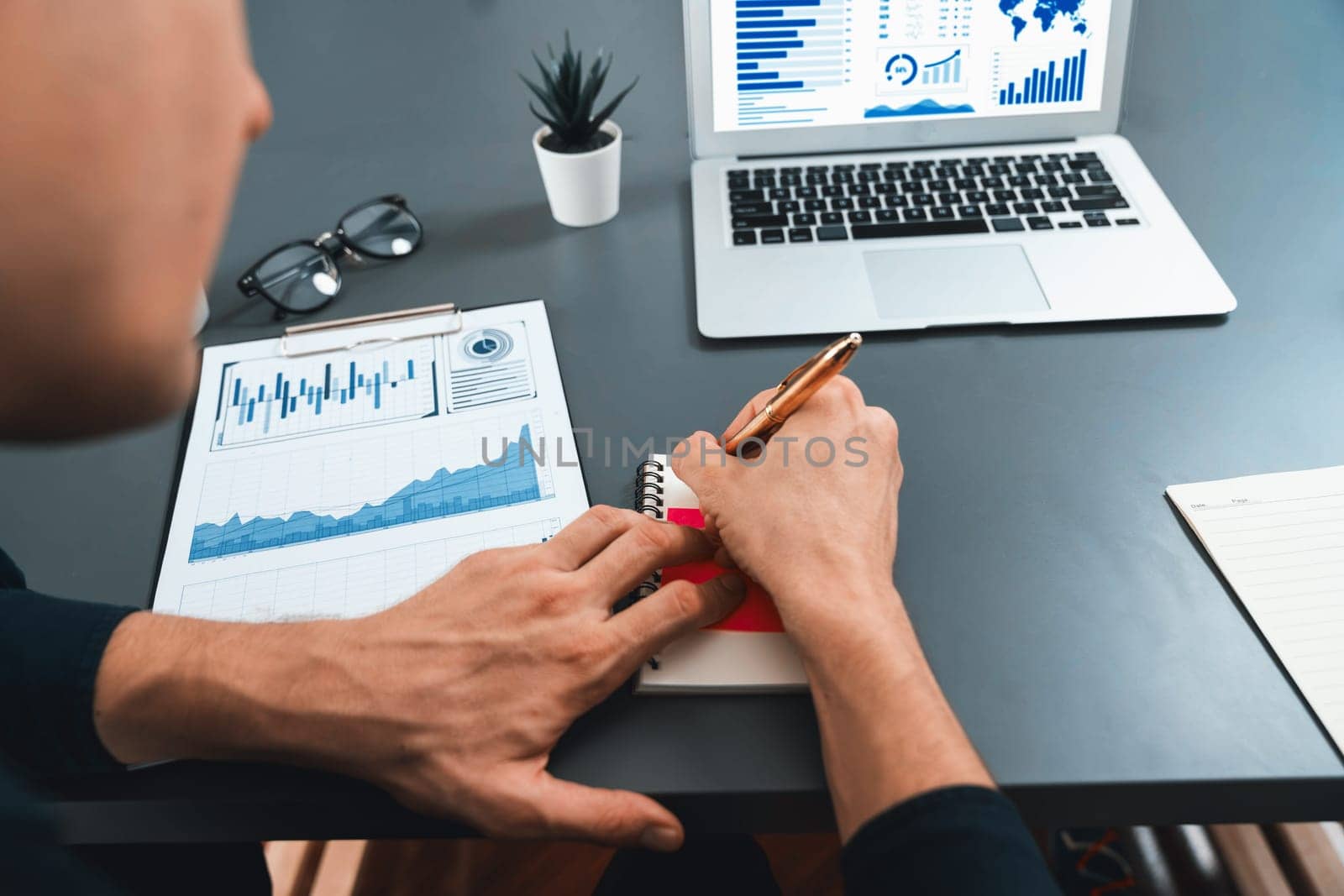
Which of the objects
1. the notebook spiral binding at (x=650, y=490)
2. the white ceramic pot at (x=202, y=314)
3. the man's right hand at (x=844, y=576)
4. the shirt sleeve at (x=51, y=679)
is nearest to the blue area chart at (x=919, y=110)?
the man's right hand at (x=844, y=576)

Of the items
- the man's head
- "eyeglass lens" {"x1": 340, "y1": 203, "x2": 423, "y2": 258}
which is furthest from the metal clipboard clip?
the man's head

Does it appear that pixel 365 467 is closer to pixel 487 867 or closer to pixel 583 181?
pixel 583 181

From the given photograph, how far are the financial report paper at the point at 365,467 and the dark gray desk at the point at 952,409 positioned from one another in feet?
0.12

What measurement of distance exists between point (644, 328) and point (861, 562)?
14.8 inches

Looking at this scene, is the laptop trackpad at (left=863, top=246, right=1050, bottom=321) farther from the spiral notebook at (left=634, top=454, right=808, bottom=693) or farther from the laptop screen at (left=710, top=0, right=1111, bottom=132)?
the spiral notebook at (left=634, top=454, right=808, bottom=693)

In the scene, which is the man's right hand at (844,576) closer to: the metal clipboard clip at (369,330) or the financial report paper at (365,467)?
the financial report paper at (365,467)

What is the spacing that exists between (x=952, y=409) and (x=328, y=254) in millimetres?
659

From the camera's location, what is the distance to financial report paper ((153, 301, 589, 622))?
0.68 metres

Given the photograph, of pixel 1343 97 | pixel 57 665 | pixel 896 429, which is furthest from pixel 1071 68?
pixel 57 665

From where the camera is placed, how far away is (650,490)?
2.31 ft

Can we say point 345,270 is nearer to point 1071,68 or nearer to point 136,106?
point 136,106

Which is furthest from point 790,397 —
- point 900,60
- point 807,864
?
point 807,864

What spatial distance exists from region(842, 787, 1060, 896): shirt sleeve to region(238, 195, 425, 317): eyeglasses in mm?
746

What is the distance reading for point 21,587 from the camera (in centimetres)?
67
